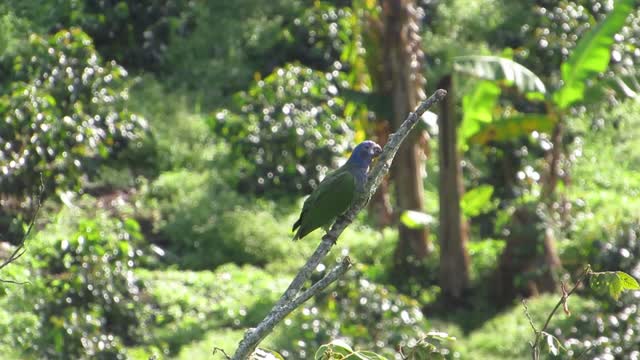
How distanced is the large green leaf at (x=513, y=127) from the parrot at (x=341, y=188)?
4000 mm

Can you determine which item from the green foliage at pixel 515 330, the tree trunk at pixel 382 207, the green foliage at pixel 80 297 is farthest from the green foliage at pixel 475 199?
the green foliage at pixel 80 297

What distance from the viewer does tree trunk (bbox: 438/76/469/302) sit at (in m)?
9.56

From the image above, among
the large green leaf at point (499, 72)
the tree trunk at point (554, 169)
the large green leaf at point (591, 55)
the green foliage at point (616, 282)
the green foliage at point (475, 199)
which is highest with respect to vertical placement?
the green foliage at point (616, 282)

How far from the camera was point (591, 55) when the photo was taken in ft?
28.3

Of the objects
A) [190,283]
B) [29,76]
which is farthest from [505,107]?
[29,76]

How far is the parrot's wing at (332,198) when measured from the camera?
17.0 ft

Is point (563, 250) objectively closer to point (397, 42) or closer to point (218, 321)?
point (397, 42)

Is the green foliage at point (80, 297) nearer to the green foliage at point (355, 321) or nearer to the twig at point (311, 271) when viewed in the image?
the green foliage at point (355, 321)

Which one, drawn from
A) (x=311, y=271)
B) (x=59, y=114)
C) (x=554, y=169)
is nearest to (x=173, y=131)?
(x=59, y=114)

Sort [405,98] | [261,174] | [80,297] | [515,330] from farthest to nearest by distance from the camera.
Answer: [261,174]
[405,98]
[515,330]
[80,297]

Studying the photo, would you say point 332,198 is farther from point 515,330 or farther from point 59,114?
point 59,114

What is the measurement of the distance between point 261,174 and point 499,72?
138 inches

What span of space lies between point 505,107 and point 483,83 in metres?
2.07

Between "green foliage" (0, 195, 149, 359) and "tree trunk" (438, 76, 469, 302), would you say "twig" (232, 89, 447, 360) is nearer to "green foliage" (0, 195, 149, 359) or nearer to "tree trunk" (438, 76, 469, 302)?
"green foliage" (0, 195, 149, 359)
